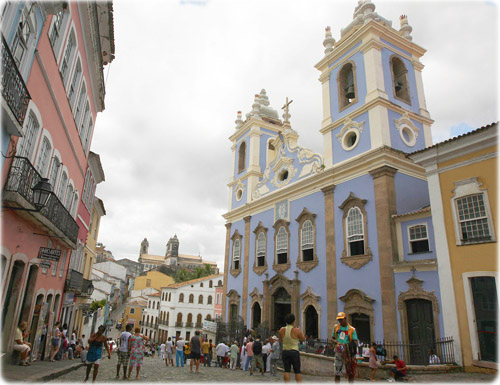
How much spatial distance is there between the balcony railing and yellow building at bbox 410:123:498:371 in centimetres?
→ 1103

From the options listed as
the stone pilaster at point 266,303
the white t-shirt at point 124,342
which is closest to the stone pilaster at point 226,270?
the stone pilaster at point 266,303

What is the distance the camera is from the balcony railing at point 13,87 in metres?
5.45

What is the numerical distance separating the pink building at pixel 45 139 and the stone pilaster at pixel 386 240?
38.1ft

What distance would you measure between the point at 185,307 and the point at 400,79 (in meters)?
39.6

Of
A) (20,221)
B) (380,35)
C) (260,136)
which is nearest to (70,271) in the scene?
(20,221)

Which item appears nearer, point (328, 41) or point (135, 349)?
point (135, 349)

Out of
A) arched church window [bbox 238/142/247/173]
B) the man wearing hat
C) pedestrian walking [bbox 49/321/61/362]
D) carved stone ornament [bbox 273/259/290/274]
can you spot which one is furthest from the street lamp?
arched church window [bbox 238/142/247/173]

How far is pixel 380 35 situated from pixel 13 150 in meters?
17.5

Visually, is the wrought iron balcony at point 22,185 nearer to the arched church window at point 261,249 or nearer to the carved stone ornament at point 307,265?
the carved stone ornament at point 307,265

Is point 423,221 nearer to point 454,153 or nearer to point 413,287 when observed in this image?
point 413,287

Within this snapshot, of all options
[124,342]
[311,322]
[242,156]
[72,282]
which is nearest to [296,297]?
[311,322]

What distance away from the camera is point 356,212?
16500 millimetres

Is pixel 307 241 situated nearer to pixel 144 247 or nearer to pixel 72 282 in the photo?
pixel 72 282

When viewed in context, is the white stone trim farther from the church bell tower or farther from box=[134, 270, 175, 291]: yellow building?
box=[134, 270, 175, 291]: yellow building
